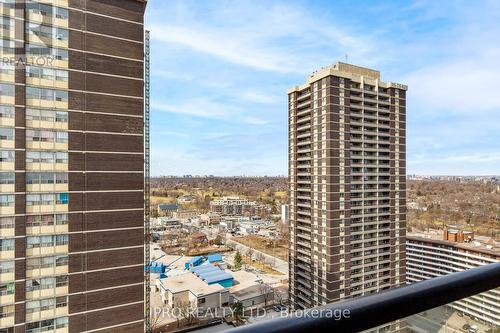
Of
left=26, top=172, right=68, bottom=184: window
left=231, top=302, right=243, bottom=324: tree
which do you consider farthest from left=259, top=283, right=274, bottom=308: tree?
left=26, top=172, right=68, bottom=184: window

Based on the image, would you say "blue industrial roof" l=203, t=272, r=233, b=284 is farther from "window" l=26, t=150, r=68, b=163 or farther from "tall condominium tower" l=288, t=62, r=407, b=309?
"window" l=26, t=150, r=68, b=163

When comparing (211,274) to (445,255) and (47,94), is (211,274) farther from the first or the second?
(47,94)

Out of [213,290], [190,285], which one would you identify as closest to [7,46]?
[213,290]

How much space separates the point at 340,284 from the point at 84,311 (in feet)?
24.6

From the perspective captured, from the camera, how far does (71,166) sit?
206 inches

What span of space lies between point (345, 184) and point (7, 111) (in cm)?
893

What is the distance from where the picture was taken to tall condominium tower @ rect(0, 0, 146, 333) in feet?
15.8

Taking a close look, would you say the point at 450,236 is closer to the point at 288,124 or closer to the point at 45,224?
the point at 288,124

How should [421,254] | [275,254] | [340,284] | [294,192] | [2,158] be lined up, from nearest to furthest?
[2,158] < [340,284] < [294,192] < [421,254] < [275,254]

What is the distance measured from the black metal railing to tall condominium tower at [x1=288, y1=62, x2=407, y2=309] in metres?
9.60

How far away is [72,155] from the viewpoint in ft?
17.3

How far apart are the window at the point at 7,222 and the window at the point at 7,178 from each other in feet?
1.82

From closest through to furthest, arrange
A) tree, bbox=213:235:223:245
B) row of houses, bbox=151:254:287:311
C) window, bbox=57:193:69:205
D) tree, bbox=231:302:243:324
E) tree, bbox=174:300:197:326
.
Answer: window, bbox=57:193:69:205
tree, bbox=174:300:197:326
tree, bbox=231:302:243:324
row of houses, bbox=151:254:287:311
tree, bbox=213:235:223:245

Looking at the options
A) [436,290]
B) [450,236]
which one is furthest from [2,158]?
[450,236]
